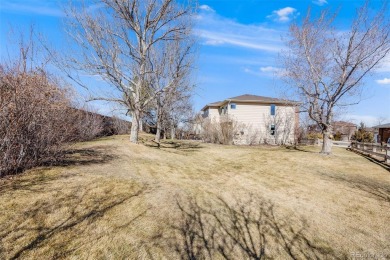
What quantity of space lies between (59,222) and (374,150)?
1974cm

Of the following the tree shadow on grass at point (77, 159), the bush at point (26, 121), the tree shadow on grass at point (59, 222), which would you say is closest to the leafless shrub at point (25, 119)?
the bush at point (26, 121)

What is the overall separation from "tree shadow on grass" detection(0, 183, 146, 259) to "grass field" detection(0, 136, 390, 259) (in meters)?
0.02

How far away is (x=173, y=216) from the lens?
5082mm

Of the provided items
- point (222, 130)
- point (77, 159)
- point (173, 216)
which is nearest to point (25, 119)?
point (77, 159)

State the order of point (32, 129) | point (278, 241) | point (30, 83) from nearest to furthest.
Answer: point (278, 241) < point (30, 83) < point (32, 129)

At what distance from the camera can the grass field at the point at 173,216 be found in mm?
3754

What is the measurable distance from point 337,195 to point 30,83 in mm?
10179

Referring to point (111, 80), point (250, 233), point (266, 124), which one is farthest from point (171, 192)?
point (266, 124)

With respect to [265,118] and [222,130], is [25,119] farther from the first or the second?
[265,118]

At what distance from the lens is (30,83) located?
5.44 m

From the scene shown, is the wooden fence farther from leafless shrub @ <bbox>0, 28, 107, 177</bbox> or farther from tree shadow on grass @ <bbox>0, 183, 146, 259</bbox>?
leafless shrub @ <bbox>0, 28, 107, 177</bbox>

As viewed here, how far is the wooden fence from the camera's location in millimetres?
12935

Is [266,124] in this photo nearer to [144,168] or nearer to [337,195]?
[337,195]

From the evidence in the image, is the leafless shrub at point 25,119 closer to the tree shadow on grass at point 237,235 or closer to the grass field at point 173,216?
the grass field at point 173,216
